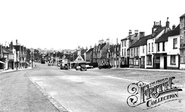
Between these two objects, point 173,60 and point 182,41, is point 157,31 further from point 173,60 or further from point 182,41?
point 182,41

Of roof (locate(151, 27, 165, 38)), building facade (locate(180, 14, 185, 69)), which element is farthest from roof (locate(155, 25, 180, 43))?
building facade (locate(180, 14, 185, 69))

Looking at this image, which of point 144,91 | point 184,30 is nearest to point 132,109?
point 144,91

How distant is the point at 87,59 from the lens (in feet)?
348

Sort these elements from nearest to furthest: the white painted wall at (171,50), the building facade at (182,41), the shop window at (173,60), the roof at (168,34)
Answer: the building facade at (182,41) → the white painted wall at (171,50) → the roof at (168,34) → the shop window at (173,60)

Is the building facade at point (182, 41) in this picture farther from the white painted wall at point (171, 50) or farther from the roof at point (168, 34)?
the roof at point (168, 34)

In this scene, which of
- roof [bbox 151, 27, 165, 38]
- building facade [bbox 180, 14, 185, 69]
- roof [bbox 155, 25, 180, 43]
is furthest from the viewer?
roof [bbox 151, 27, 165, 38]

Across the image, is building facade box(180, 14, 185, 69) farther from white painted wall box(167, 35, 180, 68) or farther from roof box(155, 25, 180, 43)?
roof box(155, 25, 180, 43)

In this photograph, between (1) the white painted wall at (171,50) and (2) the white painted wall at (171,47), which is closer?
(2) the white painted wall at (171,47)

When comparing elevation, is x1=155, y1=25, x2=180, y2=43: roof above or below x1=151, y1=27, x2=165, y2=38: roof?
below

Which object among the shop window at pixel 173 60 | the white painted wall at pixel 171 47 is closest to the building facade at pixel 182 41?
the white painted wall at pixel 171 47

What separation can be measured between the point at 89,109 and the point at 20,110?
9.18ft

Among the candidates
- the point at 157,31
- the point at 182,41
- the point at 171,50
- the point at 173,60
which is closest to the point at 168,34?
the point at 157,31

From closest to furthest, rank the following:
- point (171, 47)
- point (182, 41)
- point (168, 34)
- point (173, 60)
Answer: point (182, 41) < point (173, 60) < point (171, 47) < point (168, 34)

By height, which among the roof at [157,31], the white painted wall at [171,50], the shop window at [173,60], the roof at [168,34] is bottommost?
the shop window at [173,60]
